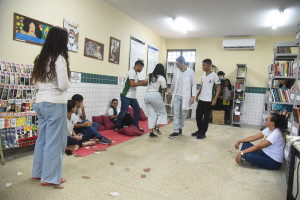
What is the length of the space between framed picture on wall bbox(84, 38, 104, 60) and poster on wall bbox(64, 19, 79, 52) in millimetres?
261

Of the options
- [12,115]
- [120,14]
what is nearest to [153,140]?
[12,115]

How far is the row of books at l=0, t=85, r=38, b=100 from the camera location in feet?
8.39

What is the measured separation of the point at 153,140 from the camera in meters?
3.98

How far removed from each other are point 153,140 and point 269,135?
76.0 inches

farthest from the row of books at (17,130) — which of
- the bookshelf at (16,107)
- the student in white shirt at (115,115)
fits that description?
the student in white shirt at (115,115)

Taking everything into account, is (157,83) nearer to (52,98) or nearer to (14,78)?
(14,78)

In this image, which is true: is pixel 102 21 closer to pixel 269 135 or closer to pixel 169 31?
pixel 169 31

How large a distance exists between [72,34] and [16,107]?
6.00 ft

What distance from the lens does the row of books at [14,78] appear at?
2.55 metres

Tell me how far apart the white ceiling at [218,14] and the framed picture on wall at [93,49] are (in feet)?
3.40

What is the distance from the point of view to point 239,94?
264 inches

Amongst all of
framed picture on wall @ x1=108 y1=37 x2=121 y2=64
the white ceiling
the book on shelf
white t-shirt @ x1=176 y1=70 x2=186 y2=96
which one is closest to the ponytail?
white t-shirt @ x1=176 y1=70 x2=186 y2=96

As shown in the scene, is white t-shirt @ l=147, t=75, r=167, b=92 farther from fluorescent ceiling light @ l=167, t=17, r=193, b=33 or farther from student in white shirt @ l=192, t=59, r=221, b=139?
fluorescent ceiling light @ l=167, t=17, r=193, b=33

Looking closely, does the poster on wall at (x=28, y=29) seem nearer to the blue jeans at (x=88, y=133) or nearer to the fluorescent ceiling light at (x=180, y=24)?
the blue jeans at (x=88, y=133)
